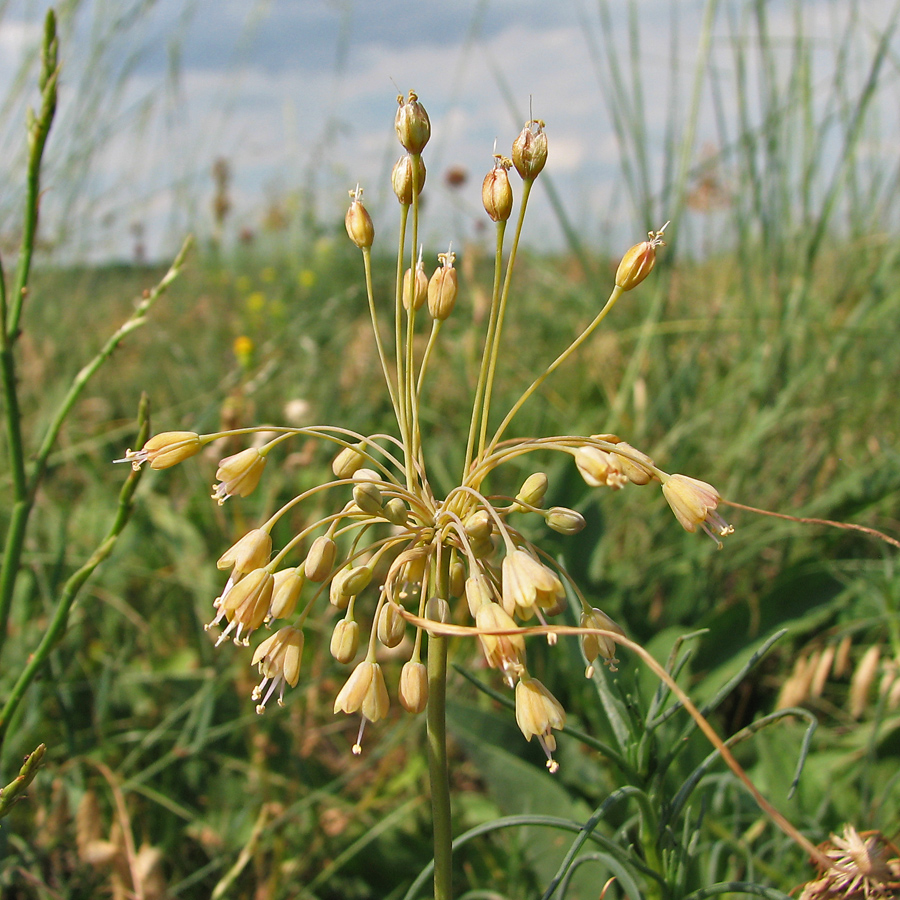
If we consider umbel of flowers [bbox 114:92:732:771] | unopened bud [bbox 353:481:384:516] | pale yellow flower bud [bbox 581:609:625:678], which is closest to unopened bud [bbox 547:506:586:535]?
umbel of flowers [bbox 114:92:732:771]

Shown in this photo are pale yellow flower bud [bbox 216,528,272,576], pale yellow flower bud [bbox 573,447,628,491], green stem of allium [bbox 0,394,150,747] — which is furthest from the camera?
green stem of allium [bbox 0,394,150,747]

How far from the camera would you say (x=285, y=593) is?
963mm

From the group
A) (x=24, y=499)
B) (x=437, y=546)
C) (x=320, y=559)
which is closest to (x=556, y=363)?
(x=437, y=546)

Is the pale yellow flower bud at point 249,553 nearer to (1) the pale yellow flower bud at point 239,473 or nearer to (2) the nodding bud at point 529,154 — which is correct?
(1) the pale yellow flower bud at point 239,473

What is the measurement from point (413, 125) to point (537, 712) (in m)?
0.69

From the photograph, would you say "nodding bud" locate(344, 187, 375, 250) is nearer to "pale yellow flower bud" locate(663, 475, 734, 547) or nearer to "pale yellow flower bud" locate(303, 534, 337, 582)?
"pale yellow flower bud" locate(303, 534, 337, 582)

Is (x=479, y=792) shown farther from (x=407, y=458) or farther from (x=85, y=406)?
(x=85, y=406)

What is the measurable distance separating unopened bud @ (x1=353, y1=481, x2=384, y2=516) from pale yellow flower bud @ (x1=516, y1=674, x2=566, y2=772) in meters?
0.26

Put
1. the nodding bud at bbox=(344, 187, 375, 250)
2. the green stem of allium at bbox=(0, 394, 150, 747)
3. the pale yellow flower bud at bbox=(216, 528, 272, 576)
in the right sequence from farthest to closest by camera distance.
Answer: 1. the green stem of allium at bbox=(0, 394, 150, 747)
2. the nodding bud at bbox=(344, 187, 375, 250)
3. the pale yellow flower bud at bbox=(216, 528, 272, 576)

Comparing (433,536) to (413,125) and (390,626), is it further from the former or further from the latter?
(413,125)

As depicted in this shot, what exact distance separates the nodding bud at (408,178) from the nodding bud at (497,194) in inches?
3.1

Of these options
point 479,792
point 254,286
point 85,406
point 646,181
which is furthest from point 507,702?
point 254,286

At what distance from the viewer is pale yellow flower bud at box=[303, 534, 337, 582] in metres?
0.94

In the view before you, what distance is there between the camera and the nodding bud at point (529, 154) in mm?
925
